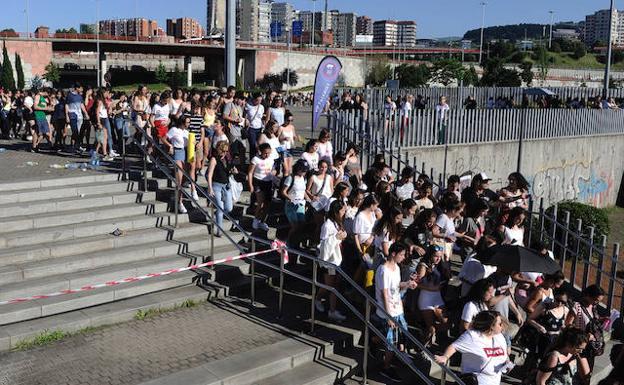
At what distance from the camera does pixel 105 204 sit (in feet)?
37.5

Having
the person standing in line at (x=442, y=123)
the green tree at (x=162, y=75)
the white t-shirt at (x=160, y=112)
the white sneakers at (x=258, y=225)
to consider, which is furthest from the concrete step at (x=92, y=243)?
the green tree at (x=162, y=75)

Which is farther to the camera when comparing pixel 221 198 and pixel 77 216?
pixel 221 198

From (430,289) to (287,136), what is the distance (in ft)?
19.1

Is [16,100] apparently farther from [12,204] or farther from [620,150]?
[620,150]

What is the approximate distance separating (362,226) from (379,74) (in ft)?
229

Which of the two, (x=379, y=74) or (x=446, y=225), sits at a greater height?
(x=379, y=74)

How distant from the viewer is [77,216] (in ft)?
35.0

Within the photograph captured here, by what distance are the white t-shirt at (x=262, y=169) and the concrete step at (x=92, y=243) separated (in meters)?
1.27

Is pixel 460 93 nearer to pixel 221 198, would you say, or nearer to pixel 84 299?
pixel 221 198

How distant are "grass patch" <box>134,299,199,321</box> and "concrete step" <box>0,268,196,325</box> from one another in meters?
0.47

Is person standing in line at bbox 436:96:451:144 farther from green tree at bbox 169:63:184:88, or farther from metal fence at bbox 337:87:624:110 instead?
green tree at bbox 169:63:184:88

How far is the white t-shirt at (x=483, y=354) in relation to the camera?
706 centimetres

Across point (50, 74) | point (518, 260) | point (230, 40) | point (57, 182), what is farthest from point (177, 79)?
point (518, 260)

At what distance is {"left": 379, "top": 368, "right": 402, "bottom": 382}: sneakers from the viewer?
8.13m
